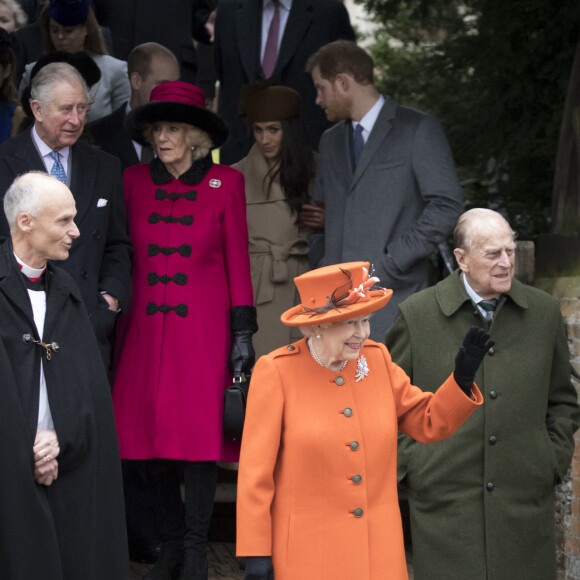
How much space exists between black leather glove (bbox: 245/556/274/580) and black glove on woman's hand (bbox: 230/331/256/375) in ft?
5.63

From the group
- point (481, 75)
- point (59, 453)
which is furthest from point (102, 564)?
point (481, 75)

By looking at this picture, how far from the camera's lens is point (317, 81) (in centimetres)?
618

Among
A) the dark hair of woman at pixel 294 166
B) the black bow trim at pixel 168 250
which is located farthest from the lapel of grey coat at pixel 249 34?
the black bow trim at pixel 168 250

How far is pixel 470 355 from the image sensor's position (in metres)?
3.88

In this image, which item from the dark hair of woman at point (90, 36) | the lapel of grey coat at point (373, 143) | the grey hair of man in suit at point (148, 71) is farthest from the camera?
the dark hair of woman at point (90, 36)

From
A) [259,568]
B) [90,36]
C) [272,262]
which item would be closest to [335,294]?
[259,568]

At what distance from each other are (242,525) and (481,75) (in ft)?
16.2

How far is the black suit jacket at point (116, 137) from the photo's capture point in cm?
656

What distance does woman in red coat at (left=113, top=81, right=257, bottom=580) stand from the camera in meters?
5.51

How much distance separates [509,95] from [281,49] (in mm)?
1628

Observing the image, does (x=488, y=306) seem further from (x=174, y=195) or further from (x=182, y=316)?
(x=174, y=195)

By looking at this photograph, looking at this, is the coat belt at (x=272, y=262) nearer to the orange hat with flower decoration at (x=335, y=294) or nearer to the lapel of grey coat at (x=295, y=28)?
the lapel of grey coat at (x=295, y=28)

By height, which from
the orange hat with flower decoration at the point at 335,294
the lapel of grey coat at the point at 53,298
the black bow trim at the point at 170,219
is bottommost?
the lapel of grey coat at the point at 53,298

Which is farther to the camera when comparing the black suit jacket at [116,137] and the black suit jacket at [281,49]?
the black suit jacket at [281,49]
